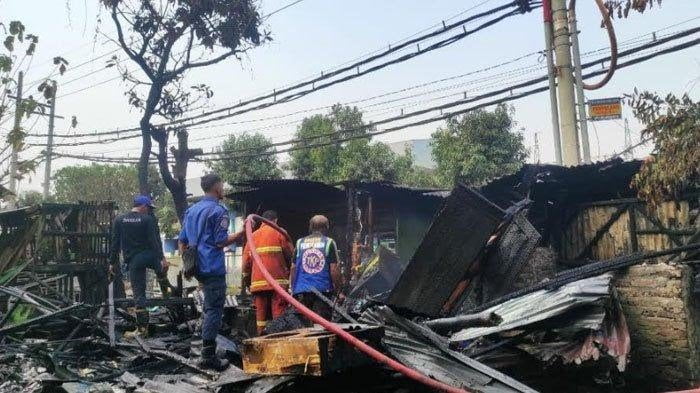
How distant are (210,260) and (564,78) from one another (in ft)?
27.4

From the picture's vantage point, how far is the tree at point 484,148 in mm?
25047

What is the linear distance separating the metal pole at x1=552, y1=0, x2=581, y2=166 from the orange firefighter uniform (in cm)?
642

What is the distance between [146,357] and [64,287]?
5.45 metres

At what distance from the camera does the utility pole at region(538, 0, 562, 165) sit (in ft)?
37.5

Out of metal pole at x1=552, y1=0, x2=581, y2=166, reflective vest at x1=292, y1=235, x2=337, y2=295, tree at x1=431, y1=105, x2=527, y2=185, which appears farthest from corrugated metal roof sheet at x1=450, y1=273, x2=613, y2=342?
tree at x1=431, y1=105, x2=527, y2=185

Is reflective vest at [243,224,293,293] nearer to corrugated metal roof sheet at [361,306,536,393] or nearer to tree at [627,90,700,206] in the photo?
corrugated metal roof sheet at [361,306,536,393]

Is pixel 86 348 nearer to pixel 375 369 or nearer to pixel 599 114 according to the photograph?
pixel 375 369

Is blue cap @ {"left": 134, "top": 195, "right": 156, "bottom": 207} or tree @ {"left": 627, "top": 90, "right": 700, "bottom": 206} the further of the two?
blue cap @ {"left": 134, "top": 195, "right": 156, "bottom": 207}

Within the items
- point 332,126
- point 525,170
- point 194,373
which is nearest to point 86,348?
point 194,373

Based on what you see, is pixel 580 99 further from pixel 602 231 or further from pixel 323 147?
pixel 323 147

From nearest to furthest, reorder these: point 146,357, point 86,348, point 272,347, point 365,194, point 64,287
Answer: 1. point 272,347
2. point 146,357
3. point 86,348
4. point 64,287
5. point 365,194

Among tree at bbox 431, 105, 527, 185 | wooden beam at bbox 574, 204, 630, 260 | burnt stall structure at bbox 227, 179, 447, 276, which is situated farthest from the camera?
tree at bbox 431, 105, 527, 185

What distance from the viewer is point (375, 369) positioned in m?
4.38

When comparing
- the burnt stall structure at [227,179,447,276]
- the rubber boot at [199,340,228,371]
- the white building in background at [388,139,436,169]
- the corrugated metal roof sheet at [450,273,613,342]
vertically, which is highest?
A: the white building in background at [388,139,436,169]
